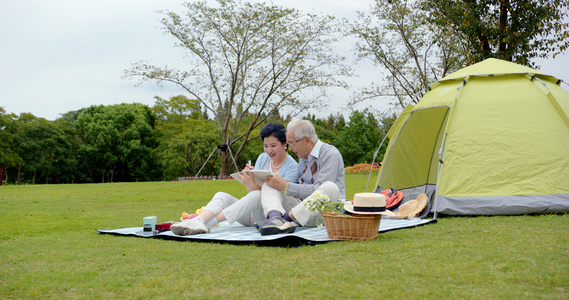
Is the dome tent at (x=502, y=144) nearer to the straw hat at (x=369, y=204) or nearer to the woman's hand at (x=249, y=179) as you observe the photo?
the straw hat at (x=369, y=204)

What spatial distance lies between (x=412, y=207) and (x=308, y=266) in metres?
3.42

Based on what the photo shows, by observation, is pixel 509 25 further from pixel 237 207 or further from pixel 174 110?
pixel 174 110

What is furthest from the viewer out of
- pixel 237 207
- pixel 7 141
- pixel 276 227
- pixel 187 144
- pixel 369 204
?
pixel 187 144

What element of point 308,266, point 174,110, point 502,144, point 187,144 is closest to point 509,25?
point 502,144

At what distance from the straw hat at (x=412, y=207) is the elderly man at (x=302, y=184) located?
65.2 inches

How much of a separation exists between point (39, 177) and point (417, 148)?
3274 cm

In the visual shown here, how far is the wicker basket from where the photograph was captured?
12.6 ft

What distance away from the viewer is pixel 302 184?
4.47 metres

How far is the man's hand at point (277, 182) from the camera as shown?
14.1ft

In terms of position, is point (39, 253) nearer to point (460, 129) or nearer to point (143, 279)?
point (143, 279)

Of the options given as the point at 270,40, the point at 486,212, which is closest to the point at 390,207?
the point at 486,212

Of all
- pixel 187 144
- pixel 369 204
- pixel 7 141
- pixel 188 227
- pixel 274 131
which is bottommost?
pixel 188 227

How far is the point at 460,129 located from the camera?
603 cm

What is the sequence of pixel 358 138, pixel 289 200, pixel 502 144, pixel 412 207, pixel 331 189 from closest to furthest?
pixel 331 189, pixel 289 200, pixel 502 144, pixel 412 207, pixel 358 138
